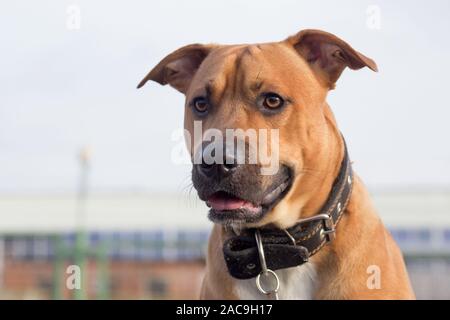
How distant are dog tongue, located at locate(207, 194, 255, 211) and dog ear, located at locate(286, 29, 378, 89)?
0.88 meters

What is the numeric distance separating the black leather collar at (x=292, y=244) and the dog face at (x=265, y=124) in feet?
0.24

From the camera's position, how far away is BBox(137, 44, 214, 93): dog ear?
185 inches

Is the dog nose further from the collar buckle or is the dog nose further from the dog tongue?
the collar buckle

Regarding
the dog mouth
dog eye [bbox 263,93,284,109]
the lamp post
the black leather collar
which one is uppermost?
dog eye [bbox 263,93,284,109]

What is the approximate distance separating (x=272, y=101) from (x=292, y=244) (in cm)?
72

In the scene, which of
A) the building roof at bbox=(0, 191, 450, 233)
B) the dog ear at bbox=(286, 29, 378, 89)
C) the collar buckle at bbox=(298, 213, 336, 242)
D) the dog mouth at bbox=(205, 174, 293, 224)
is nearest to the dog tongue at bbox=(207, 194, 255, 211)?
the dog mouth at bbox=(205, 174, 293, 224)

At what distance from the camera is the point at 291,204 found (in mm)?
4184

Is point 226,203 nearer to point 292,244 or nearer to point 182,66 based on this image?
point 292,244

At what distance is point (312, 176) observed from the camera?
4164mm

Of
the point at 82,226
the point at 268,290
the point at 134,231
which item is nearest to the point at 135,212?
the point at 134,231

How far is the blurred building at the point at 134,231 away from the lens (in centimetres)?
2014

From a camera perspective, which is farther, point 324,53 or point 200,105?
point 324,53
